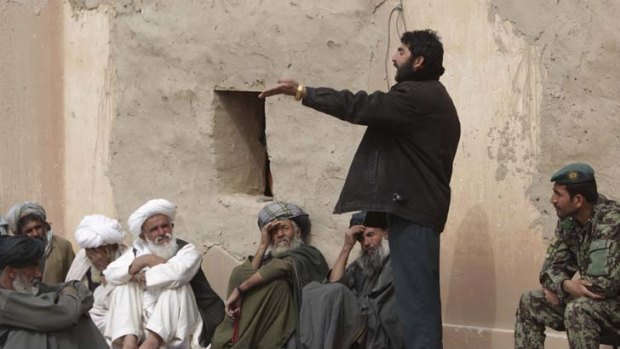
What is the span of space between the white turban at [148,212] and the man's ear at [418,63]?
2.34m

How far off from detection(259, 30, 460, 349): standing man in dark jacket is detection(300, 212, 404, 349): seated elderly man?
1.81 ft

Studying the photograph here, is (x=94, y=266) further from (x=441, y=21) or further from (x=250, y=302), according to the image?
(x=441, y=21)

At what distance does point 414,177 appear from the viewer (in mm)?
7090

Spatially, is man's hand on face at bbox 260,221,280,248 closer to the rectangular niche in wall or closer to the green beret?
the rectangular niche in wall

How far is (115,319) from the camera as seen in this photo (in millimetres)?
8711

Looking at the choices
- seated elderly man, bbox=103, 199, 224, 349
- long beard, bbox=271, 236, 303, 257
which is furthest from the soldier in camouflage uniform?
seated elderly man, bbox=103, 199, 224, 349

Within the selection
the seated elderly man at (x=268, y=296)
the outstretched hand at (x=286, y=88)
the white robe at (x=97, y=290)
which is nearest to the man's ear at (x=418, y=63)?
the outstretched hand at (x=286, y=88)

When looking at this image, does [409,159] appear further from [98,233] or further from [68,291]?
[98,233]

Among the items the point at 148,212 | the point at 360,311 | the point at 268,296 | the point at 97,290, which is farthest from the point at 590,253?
the point at 97,290

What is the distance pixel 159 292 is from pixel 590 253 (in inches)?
110

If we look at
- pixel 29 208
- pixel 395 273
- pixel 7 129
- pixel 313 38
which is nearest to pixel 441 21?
pixel 313 38

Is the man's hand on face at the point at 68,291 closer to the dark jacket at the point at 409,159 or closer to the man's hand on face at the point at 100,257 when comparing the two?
the dark jacket at the point at 409,159

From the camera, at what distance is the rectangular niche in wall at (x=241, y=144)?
9.46 metres

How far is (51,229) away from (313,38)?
256cm
